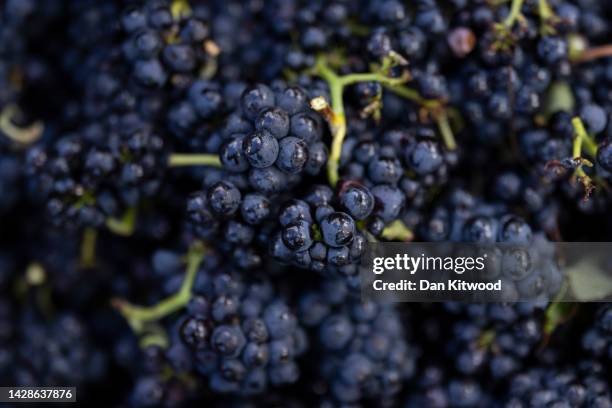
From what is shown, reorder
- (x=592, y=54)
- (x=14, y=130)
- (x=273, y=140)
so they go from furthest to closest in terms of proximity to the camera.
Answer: (x=14, y=130) < (x=592, y=54) < (x=273, y=140)

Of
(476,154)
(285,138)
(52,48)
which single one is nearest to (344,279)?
(285,138)

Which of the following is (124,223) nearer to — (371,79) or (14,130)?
(14,130)

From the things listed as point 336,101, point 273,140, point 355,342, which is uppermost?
point 336,101

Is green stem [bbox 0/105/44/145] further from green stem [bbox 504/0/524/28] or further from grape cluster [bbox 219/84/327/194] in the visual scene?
green stem [bbox 504/0/524/28]

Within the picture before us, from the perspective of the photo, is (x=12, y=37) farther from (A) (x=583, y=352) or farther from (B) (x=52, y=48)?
(A) (x=583, y=352)

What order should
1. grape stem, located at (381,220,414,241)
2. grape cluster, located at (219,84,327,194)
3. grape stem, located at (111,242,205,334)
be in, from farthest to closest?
grape stem, located at (111,242,205,334) → grape stem, located at (381,220,414,241) → grape cluster, located at (219,84,327,194)

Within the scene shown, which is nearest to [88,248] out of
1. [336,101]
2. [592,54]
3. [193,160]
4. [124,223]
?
[124,223]

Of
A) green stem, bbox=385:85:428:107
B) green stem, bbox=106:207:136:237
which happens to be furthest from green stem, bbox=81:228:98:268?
green stem, bbox=385:85:428:107

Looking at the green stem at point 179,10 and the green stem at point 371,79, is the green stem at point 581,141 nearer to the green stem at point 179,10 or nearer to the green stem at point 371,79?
the green stem at point 371,79
